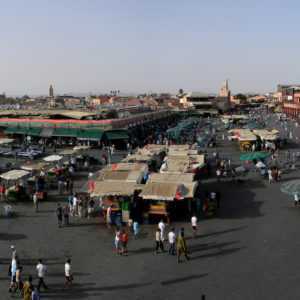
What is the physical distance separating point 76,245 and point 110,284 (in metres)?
3.86

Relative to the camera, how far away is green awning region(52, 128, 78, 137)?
50.1 meters

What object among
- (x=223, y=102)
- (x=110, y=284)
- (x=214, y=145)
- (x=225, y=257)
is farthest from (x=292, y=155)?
(x=223, y=102)

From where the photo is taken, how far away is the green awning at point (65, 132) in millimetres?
50094

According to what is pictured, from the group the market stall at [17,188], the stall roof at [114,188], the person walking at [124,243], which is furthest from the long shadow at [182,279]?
the market stall at [17,188]

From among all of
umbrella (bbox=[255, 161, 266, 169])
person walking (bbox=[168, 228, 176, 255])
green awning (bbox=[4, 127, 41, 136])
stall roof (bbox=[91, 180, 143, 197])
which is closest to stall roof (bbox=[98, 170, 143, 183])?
stall roof (bbox=[91, 180, 143, 197])

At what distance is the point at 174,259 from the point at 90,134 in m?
35.5

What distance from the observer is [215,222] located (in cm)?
1880

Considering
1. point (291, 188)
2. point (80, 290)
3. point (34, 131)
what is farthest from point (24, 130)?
point (80, 290)

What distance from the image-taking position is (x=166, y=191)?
1902 cm

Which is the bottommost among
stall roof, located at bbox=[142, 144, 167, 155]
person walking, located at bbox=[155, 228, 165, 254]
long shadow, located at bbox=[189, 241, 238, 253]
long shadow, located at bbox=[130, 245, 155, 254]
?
long shadow, located at bbox=[189, 241, 238, 253]

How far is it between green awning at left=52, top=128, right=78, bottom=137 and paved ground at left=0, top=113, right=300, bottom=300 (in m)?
A: 29.3

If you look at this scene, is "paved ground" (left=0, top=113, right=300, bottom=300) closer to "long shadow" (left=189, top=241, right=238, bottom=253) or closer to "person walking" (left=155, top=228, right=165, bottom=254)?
"long shadow" (left=189, top=241, right=238, bottom=253)

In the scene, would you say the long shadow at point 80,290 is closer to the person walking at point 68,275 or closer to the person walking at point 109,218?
the person walking at point 68,275

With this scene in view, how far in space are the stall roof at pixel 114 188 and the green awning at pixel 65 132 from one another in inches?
1183
